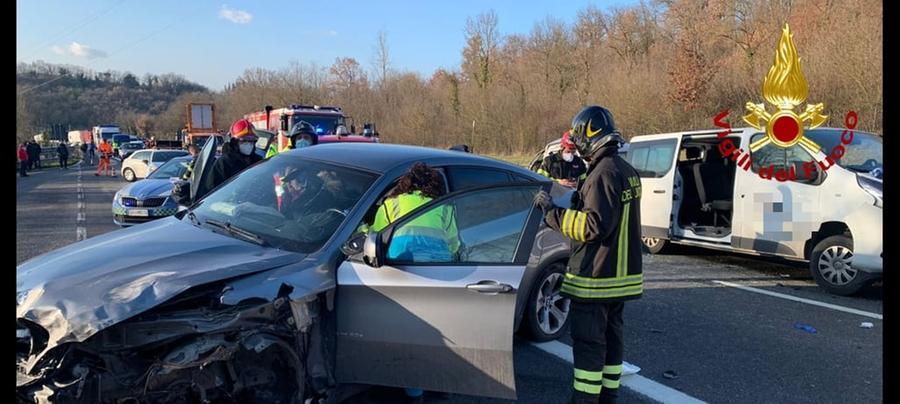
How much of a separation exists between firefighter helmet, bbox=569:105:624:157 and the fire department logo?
14.3 feet

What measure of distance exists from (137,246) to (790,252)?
6510 millimetres

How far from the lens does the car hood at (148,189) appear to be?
9445mm

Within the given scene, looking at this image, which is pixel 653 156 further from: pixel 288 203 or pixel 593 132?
pixel 288 203

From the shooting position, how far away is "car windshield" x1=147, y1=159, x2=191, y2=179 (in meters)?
12.2

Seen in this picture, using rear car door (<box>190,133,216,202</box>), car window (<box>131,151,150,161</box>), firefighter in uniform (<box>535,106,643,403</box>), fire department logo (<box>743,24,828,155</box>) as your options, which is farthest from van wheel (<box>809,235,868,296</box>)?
car window (<box>131,151,150,161</box>)

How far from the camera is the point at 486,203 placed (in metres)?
3.57

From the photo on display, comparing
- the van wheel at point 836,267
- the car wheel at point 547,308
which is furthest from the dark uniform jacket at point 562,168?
the car wheel at point 547,308

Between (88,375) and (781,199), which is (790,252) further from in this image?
(88,375)

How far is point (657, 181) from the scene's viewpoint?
8.14 m

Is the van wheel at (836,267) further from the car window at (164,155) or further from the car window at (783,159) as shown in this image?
the car window at (164,155)

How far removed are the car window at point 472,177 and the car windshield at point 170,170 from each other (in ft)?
31.9

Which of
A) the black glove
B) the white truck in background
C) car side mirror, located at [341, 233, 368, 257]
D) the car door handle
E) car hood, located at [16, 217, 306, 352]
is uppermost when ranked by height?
the white truck in background

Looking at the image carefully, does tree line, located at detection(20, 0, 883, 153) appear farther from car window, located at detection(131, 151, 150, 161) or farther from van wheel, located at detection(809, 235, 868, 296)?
car window, located at detection(131, 151, 150, 161)
